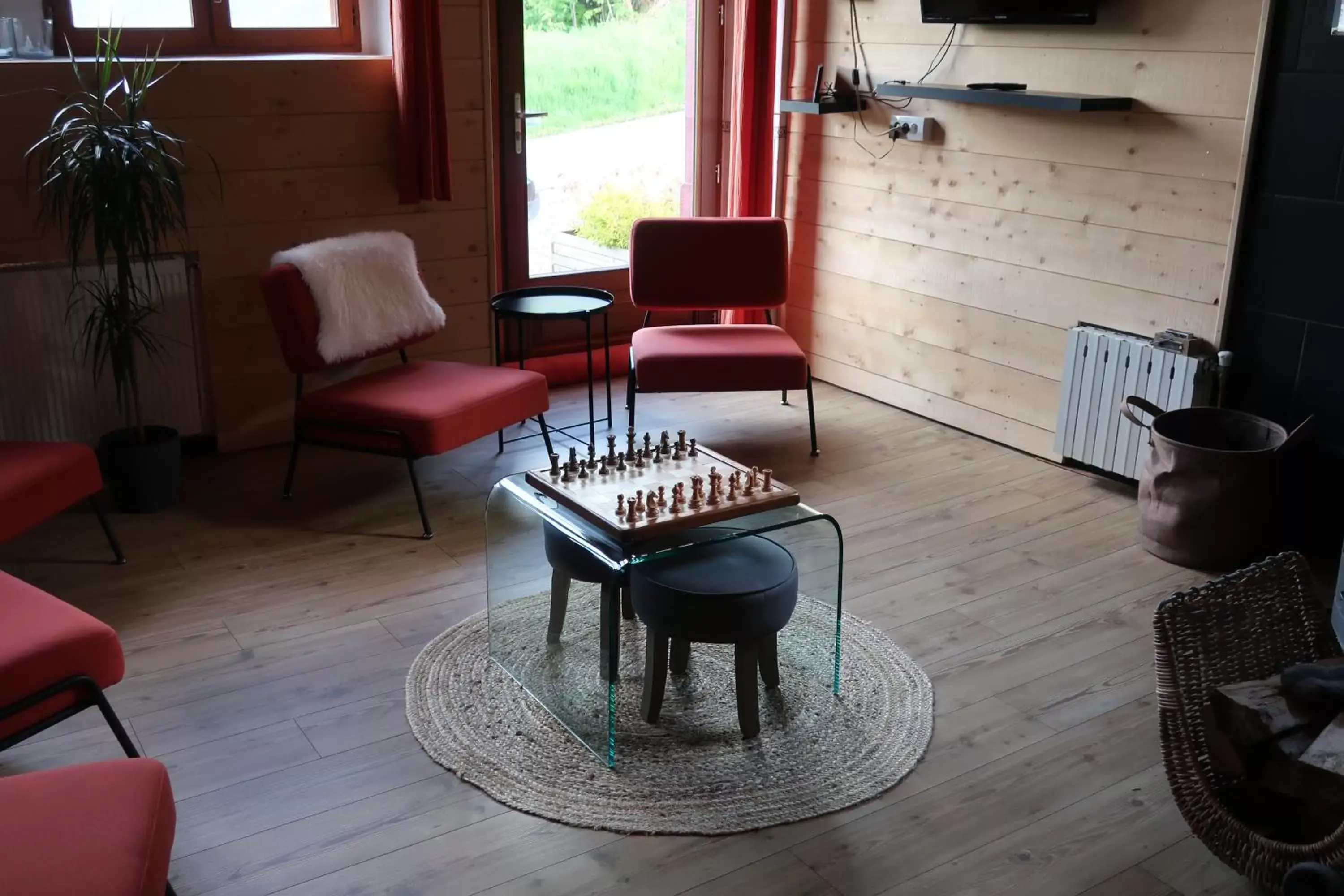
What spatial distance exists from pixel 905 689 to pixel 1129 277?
1.86 metres

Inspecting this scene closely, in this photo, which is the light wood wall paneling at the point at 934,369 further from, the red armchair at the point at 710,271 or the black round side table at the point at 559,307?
the black round side table at the point at 559,307

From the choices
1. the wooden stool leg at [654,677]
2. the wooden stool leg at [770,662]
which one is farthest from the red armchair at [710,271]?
the wooden stool leg at [654,677]

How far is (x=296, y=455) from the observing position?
4.11 metres

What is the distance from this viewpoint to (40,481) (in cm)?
321

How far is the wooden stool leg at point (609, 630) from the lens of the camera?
2.61 m

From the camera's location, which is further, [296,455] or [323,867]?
[296,455]

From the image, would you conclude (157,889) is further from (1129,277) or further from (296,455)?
(1129,277)

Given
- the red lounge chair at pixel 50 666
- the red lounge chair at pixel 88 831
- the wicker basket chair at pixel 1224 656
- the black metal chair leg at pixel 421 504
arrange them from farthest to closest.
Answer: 1. the black metal chair leg at pixel 421 504
2. the wicker basket chair at pixel 1224 656
3. the red lounge chair at pixel 50 666
4. the red lounge chair at pixel 88 831

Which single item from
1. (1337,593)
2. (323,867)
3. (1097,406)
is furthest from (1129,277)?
(323,867)

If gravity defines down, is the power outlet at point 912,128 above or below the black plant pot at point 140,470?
above

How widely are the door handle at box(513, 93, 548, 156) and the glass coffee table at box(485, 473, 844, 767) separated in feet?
8.06

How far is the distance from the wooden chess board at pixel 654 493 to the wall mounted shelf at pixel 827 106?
2302mm

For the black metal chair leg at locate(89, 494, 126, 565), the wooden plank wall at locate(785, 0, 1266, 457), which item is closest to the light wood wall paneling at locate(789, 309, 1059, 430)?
the wooden plank wall at locate(785, 0, 1266, 457)

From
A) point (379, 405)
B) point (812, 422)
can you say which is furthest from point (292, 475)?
point (812, 422)
